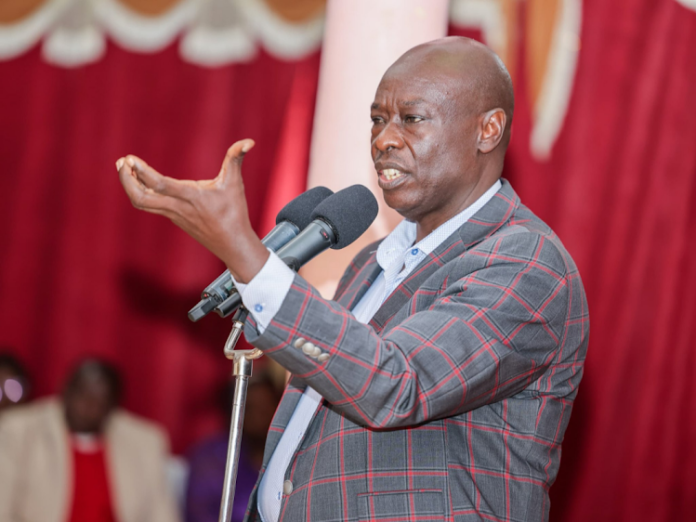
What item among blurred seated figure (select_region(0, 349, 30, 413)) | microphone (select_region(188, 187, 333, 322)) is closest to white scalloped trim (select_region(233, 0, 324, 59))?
blurred seated figure (select_region(0, 349, 30, 413))

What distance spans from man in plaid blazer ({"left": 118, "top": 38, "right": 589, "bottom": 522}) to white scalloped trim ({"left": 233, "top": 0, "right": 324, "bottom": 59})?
2.91 m

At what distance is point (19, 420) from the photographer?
425 centimetres

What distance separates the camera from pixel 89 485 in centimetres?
414

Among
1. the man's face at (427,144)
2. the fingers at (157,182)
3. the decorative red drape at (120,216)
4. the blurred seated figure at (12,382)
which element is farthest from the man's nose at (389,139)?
the blurred seated figure at (12,382)

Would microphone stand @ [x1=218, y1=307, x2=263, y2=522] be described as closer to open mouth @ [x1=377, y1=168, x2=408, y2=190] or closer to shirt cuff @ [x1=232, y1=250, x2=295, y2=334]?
shirt cuff @ [x1=232, y1=250, x2=295, y2=334]

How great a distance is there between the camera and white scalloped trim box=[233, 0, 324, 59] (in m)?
4.61

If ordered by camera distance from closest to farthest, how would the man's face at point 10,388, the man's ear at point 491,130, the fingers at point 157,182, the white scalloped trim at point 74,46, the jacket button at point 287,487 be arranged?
the fingers at point 157,182 < the jacket button at point 287,487 < the man's ear at point 491,130 < the man's face at point 10,388 < the white scalloped trim at point 74,46

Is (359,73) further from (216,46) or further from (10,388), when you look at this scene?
(10,388)

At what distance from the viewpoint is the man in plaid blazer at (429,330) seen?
3.99 ft

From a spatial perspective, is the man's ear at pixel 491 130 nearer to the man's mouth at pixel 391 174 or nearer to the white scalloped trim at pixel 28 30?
the man's mouth at pixel 391 174

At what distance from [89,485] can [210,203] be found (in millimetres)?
3393

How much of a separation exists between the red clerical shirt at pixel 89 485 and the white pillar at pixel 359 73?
6.50 ft

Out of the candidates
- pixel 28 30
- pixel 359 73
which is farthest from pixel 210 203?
pixel 28 30

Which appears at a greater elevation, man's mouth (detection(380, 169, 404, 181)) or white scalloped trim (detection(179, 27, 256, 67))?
white scalloped trim (detection(179, 27, 256, 67))
